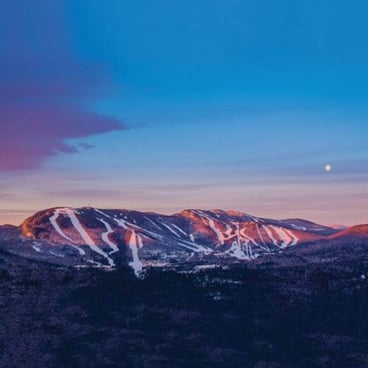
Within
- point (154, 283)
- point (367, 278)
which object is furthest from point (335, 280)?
point (154, 283)

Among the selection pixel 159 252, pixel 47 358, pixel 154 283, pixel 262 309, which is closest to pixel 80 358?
pixel 47 358

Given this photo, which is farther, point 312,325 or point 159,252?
point 159,252

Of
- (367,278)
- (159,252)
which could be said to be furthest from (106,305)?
(159,252)

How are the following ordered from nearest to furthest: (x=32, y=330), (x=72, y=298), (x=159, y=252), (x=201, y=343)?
1. (x=201, y=343)
2. (x=32, y=330)
3. (x=72, y=298)
4. (x=159, y=252)

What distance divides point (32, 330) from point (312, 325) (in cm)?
2998

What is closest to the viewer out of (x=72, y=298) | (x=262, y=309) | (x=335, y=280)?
(x=262, y=309)

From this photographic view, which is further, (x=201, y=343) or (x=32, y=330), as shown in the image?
(x=32, y=330)

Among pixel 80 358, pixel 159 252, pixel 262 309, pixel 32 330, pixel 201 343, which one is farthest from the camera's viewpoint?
pixel 159 252

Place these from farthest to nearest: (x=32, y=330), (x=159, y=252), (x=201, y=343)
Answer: (x=159, y=252)
(x=32, y=330)
(x=201, y=343)

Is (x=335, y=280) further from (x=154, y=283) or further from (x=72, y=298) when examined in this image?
(x=72, y=298)

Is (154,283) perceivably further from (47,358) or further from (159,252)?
(159,252)

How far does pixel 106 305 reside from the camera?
73.6 metres

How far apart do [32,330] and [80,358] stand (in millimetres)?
11264

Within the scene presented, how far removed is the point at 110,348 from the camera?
5522cm
